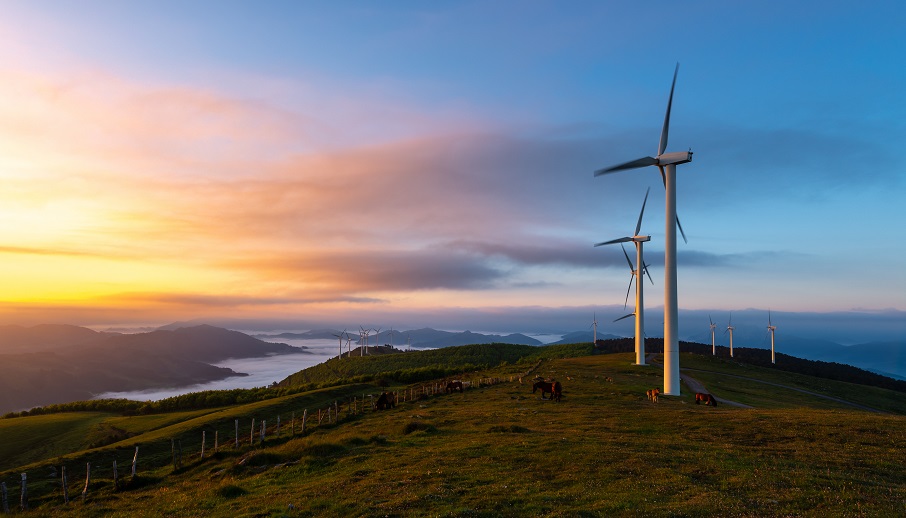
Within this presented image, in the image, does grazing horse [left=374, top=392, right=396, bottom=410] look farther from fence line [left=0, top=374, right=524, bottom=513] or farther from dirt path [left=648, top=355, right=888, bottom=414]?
dirt path [left=648, top=355, right=888, bottom=414]

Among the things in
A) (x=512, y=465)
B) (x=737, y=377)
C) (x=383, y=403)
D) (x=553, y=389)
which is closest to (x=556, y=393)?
(x=553, y=389)

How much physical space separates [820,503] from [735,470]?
491 cm

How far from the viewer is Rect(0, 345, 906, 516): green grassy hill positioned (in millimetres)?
17062

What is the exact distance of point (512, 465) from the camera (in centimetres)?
2317

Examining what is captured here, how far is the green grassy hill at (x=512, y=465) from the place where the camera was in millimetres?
17062

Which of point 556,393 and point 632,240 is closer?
point 556,393

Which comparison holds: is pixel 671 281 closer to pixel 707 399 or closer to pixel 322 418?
pixel 707 399

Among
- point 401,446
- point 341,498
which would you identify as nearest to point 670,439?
point 401,446

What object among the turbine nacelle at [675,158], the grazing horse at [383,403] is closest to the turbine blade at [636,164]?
the turbine nacelle at [675,158]

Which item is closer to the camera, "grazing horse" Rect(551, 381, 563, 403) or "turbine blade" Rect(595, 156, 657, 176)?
"grazing horse" Rect(551, 381, 563, 403)

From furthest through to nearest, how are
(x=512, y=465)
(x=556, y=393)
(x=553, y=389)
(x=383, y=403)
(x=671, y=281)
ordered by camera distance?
(x=671, y=281) < (x=553, y=389) < (x=383, y=403) < (x=556, y=393) < (x=512, y=465)

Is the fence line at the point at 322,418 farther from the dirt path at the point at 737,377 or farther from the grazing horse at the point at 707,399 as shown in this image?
the grazing horse at the point at 707,399

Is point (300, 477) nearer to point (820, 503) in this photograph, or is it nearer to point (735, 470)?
point (735, 470)

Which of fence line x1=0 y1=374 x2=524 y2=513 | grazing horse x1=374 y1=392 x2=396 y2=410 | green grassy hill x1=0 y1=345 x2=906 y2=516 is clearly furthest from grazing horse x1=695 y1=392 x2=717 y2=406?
grazing horse x1=374 y1=392 x2=396 y2=410
